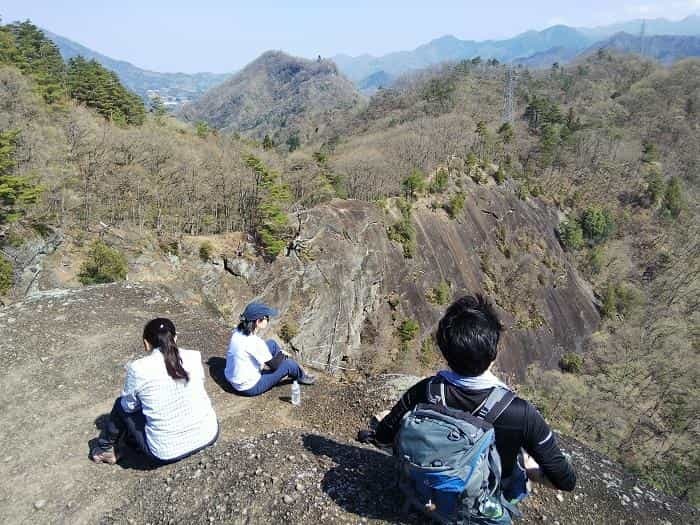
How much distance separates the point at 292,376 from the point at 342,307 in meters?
18.5

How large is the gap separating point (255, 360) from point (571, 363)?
31473 millimetres

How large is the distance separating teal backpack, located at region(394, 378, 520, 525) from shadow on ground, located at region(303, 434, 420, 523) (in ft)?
2.74

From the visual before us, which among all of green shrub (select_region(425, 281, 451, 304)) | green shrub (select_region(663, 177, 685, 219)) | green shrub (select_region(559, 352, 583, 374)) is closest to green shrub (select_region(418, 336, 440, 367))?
green shrub (select_region(425, 281, 451, 304))

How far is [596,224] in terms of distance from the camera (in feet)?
145

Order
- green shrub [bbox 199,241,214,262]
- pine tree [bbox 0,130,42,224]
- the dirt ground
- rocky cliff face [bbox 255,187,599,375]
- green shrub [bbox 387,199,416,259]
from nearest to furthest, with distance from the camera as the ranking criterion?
1. the dirt ground
2. pine tree [bbox 0,130,42,224]
3. green shrub [bbox 199,241,214,262]
4. rocky cliff face [bbox 255,187,599,375]
5. green shrub [bbox 387,199,416,259]

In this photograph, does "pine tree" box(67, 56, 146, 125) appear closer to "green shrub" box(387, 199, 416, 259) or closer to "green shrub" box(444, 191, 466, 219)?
"green shrub" box(387, 199, 416, 259)

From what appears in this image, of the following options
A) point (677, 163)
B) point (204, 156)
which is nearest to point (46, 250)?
point (204, 156)

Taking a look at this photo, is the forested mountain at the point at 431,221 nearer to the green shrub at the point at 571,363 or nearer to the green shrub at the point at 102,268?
the green shrub at the point at 102,268

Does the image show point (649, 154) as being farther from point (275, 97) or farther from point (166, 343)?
point (275, 97)

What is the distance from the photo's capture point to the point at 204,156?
24.8 metres

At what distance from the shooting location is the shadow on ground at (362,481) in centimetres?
357

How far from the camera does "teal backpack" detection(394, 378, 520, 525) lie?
2416mm

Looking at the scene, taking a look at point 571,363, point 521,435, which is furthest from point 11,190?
point 571,363

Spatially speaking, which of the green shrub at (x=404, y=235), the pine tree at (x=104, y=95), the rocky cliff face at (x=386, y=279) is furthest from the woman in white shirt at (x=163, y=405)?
the pine tree at (x=104, y=95)
